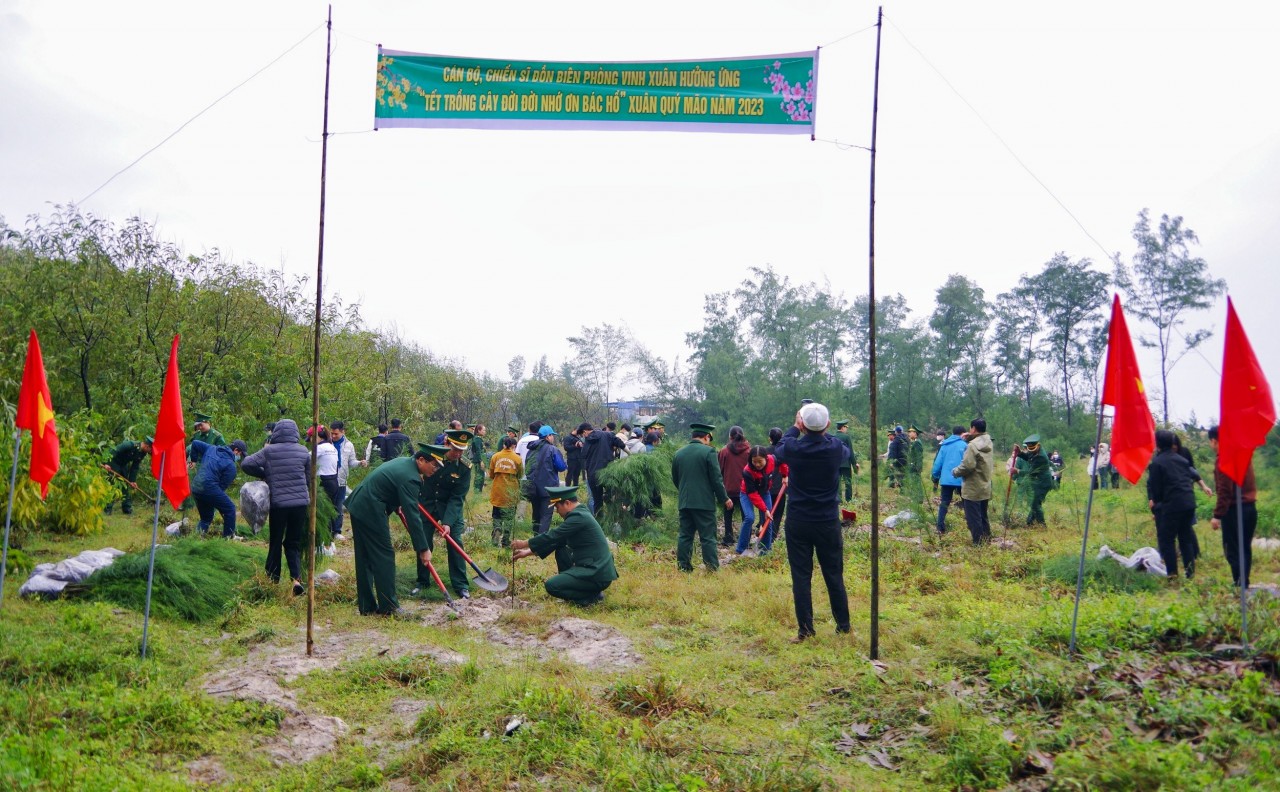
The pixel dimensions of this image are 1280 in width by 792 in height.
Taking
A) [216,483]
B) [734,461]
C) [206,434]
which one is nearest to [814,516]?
[734,461]

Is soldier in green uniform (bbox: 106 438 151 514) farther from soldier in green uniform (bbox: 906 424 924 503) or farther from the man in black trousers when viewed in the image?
soldier in green uniform (bbox: 906 424 924 503)

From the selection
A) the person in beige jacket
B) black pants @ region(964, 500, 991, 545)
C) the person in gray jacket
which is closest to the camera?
the person in gray jacket

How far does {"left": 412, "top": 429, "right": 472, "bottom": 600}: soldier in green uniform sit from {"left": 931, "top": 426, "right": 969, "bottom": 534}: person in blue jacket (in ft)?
23.7

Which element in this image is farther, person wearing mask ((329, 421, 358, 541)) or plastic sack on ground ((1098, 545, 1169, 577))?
person wearing mask ((329, 421, 358, 541))

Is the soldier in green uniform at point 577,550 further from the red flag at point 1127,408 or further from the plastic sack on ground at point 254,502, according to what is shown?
the red flag at point 1127,408

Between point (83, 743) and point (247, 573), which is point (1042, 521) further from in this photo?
point (83, 743)

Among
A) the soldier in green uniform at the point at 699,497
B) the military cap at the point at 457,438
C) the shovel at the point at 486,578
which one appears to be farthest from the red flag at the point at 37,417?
the soldier in green uniform at the point at 699,497

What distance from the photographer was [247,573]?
29.8ft

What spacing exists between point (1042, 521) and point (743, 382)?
83.2 feet

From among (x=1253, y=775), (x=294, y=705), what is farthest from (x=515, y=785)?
(x=1253, y=775)

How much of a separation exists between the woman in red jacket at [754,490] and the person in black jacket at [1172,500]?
15.5 feet

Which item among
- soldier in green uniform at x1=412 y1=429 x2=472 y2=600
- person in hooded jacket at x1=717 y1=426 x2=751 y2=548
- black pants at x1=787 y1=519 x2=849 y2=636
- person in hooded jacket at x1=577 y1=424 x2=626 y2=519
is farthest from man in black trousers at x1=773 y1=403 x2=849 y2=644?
person in hooded jacket at x1=577 y1=424 x2=626 y2=519

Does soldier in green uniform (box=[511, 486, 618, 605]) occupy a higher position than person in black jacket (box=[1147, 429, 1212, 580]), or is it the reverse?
person in black jacket (box=[1147, 429, 1212, 580])

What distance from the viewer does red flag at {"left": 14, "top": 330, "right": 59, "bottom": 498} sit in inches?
257
